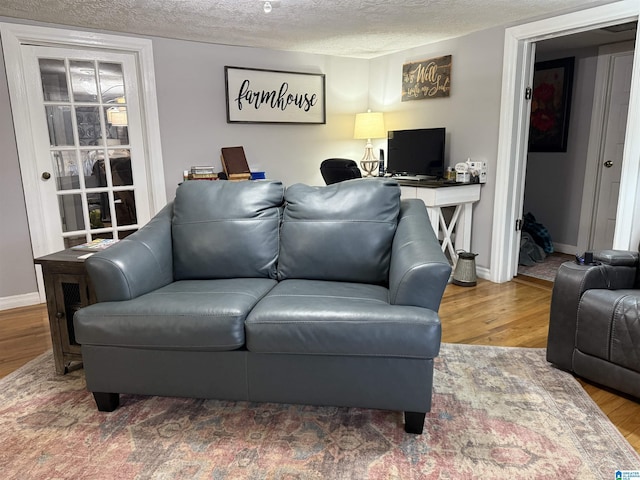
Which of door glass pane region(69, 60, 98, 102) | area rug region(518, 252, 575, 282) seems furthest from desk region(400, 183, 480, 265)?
door glass pane region(69, 60, 98, 102)

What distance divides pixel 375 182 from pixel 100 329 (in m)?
1.44

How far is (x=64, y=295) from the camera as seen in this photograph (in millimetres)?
2186

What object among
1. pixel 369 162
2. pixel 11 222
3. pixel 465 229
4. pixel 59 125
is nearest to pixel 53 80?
pixel 59 125

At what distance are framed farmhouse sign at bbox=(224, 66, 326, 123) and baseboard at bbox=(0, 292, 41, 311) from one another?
6.86ft

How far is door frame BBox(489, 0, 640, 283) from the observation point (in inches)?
107

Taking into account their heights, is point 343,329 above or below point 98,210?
below

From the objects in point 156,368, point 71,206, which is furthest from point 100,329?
point 71,206

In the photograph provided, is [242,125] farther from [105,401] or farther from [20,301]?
[105,401]

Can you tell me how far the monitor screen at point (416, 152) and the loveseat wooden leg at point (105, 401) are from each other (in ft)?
9.92

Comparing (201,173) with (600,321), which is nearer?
(600,321)

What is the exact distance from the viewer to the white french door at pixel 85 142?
129 inches

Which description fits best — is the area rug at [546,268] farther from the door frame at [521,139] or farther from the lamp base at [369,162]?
the lamp base at [369,162]

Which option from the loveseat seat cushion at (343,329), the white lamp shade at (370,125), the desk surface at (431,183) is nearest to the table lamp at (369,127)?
the white lamp shade at (370,125)

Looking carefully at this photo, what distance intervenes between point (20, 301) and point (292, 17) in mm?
2864
